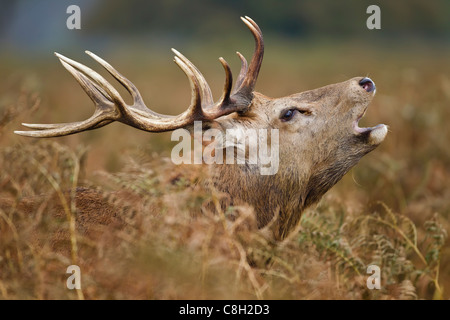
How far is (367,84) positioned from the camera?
4.93 m

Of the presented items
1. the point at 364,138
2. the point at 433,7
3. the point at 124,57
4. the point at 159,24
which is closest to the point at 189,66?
the point at 364,138

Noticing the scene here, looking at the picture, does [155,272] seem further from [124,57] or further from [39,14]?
[39,14]

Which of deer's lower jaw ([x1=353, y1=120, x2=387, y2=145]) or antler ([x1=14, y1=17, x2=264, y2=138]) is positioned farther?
deer's lower jaw ([x1=353, y1=120, x2=387, y2=145])

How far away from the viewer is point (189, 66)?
4.74 meters

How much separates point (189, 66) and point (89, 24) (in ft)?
130

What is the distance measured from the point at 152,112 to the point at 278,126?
96cm

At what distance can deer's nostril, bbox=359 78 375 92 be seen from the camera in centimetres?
490

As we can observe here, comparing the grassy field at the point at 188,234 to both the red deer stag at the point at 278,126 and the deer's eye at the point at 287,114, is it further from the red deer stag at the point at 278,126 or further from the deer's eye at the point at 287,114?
the deer's eye at the point at 287,114

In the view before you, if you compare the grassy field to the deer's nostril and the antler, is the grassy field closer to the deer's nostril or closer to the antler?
the antler

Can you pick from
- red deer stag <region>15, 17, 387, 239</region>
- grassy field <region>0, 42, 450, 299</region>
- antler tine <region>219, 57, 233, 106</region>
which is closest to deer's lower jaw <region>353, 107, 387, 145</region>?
red deer stag <region>15, 17, 387, 239</region>

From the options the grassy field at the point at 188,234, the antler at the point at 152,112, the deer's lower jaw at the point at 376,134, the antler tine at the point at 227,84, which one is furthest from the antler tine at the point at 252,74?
the deer's lower jaw at the point at 376,134

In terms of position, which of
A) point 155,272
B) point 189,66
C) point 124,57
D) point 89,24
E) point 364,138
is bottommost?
point 155,272

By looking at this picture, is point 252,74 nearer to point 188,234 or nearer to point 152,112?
point 152,112

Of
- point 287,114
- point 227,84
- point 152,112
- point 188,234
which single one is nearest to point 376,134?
point 287,114
